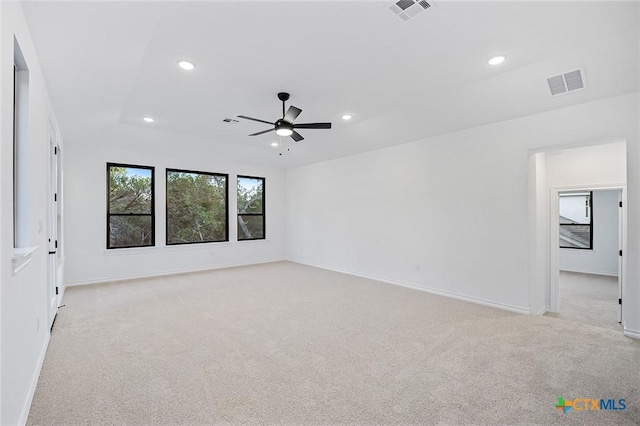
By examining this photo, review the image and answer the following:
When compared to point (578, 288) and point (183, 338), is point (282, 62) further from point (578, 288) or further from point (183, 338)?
point (578, 288)

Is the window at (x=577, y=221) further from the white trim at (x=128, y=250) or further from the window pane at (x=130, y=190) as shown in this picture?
the window pane at (x=130, y=190)

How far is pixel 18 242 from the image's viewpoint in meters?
2.31

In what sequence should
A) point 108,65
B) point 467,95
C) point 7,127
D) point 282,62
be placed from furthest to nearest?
point 467,95, point 282,62, point 108,65, point 7,127

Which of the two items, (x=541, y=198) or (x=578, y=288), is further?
→ (x=578, y=288)

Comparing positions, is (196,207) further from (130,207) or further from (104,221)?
(104,221)

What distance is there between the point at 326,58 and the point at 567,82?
106 inches

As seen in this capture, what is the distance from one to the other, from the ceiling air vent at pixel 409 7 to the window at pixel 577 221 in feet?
25.5

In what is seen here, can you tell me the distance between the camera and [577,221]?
780cm

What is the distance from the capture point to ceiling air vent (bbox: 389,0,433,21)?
2.24m

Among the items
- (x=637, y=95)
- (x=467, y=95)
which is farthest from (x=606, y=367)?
(x=467, y=95)

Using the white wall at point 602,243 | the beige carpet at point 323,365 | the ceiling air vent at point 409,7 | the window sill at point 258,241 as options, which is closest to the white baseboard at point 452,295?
the beige carpet at point 323,365

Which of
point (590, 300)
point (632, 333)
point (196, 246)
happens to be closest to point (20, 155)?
point (196, 246)

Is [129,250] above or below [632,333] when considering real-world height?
above

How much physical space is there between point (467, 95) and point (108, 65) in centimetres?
406
